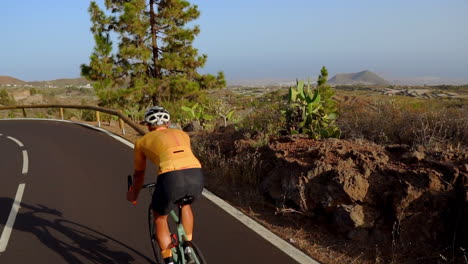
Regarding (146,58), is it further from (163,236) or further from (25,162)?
(163,236)

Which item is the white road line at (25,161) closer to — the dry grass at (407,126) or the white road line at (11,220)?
the white road line at (11,220)

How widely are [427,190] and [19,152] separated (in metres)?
13.3

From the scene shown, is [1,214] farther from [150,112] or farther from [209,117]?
[209,117]

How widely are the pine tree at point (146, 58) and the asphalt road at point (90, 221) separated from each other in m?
13.2

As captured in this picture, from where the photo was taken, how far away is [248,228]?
585 cm

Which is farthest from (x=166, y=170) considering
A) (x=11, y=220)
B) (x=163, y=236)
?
(x=11, y=220)

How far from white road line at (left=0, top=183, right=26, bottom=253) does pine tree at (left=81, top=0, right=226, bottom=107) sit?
15894mm

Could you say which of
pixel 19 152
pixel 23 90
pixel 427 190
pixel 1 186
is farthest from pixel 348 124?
pixel 23 90

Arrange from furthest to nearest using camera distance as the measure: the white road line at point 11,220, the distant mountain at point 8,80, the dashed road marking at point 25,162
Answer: the distant mountain at point 8,80
the dashed road marking at point 25,162
the white road line at point 11,220

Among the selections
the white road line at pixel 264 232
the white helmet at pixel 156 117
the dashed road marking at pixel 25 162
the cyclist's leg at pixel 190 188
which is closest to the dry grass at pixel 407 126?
the white road line at pixel 264 232

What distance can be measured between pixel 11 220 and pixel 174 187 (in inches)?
190

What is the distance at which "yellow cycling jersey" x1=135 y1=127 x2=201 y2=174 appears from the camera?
3.76 meters

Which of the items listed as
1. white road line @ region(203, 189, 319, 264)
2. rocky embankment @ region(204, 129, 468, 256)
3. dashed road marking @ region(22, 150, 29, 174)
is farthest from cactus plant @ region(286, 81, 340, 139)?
dashed road marking @ region(22, 150, 29, 174)

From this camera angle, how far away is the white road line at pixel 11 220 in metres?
5.89
